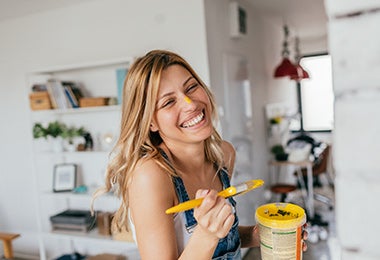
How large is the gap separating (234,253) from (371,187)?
0.66 m

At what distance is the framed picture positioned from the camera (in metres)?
3.09

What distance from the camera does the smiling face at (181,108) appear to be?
0.81 metres

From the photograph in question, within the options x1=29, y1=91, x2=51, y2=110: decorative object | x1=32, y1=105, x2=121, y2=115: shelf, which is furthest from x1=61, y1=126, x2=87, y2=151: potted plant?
x1=29, y1=91, x2=51, y2=110: decorative object

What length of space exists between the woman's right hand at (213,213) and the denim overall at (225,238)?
179 mm

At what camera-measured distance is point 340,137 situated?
32cm

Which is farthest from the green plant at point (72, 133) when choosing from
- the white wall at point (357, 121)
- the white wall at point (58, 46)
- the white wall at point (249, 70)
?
the white wall at point (357, 121)

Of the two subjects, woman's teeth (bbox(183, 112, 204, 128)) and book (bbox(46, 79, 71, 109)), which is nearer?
woman's teeth (bbox(183, 112, 204, 128))

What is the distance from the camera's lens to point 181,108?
2.66ft

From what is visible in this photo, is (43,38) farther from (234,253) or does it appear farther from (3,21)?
(234,253)

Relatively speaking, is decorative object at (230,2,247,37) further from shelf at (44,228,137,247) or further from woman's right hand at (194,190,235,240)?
woman's right hand at (194,190,235,240)

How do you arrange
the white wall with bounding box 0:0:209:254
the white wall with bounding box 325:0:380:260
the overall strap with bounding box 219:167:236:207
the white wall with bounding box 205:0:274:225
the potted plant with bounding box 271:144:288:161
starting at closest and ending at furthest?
the white wall with bounding box 325:0:380:260 → the overall strap with bounding box 219:167:236:207 → the white wall with bounding box 0:0:209:254 → the white wall with bounding box 205:0:274:225 → the potted plant with bounding box 271:144:288:161

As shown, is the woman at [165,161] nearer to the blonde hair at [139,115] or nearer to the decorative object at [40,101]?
the blonde hair at [139,115]

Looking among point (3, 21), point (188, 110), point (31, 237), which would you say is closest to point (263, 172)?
point (31, 237)

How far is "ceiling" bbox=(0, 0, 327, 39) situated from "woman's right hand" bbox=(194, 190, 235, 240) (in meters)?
2.78
